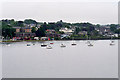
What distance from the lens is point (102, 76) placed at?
18.6 ft

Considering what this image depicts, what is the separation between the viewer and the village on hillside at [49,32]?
70.5 feet

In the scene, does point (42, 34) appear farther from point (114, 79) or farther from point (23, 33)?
point (114, 79)

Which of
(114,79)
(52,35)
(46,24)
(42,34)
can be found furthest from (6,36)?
(114,79)

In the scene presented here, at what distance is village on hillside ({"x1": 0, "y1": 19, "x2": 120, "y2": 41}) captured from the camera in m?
21.5

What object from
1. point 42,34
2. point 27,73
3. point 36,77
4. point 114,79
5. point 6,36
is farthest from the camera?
point 42,34

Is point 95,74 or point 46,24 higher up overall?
point 46,24

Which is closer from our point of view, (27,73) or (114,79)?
(114,79)

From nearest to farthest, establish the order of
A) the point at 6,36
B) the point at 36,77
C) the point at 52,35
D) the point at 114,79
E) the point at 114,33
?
the point at 114,79 < the point at 36,77 < the point at 6,36 < the point at 52,35 < the point at 114,33

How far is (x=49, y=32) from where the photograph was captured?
2402 centimetres

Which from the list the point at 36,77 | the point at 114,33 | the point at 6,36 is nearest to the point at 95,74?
the point at 36,77

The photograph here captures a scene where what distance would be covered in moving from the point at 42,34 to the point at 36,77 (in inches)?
669

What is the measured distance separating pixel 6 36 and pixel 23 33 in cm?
291

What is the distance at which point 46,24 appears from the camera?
27406mm

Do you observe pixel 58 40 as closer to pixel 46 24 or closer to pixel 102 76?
pixel 46 24
